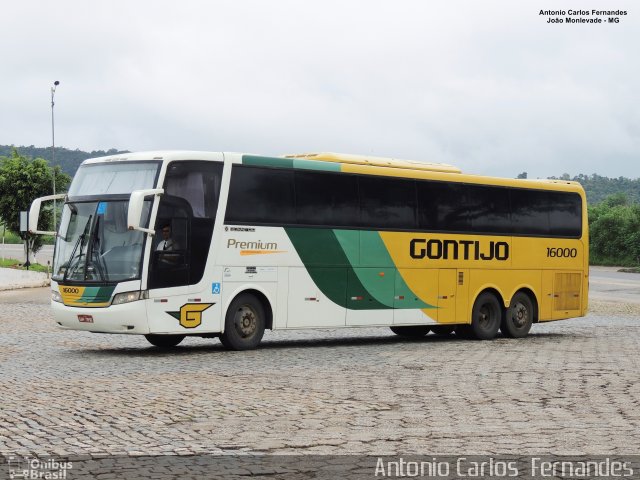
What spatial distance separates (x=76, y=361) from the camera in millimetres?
17250

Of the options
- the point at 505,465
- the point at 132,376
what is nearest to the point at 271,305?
the point at 132,376

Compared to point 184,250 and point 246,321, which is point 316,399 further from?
point 246,321

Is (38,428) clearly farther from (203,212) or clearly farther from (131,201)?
(203,212)

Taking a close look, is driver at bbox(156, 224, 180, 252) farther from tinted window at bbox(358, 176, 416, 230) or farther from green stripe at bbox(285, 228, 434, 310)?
tinted window at bbox(358, 176, 416, 230)

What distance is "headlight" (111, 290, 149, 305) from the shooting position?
18453 millimetres

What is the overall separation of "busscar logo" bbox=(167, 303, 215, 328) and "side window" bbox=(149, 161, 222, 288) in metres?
0.39

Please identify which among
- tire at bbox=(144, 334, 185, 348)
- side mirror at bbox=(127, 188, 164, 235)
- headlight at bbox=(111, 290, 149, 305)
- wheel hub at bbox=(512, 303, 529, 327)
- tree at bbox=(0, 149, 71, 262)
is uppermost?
tree at bbox=(0, 149, 71, 262)

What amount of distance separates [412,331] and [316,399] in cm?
1322

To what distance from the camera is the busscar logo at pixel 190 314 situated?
743 inches

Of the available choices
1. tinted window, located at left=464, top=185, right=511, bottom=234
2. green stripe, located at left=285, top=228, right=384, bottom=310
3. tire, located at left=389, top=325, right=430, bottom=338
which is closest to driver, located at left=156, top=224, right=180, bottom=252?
green stripe, located at left=285, top=228, right=384, bottom=310

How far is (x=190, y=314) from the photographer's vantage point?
19.0 meters

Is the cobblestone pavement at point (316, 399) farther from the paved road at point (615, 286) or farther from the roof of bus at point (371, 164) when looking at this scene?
the paved road at point (615, 286)

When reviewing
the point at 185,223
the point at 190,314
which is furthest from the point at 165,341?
the point at 185,223

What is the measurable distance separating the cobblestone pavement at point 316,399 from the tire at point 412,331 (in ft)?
10.2
